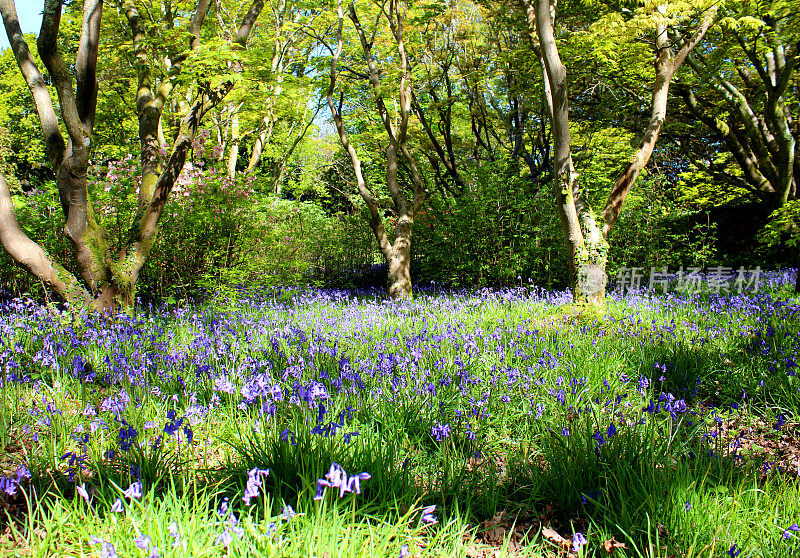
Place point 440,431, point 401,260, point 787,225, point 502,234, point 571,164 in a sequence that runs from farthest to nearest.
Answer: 1. point 502,234
2. point 401,260
3. point 787,225
4. point 571,164
5. point 440,431

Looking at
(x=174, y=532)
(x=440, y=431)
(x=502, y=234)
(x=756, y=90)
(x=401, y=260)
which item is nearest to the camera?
(x=174, y=532)

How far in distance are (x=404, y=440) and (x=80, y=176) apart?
16.2 ft

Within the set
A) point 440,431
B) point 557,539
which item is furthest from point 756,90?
point 557,539

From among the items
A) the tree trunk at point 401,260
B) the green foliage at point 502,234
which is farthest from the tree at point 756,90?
the tree trunk at point 401,260

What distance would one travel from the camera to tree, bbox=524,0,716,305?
5.84 m

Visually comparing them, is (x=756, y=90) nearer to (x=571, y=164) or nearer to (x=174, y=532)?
(x=571, y=164)

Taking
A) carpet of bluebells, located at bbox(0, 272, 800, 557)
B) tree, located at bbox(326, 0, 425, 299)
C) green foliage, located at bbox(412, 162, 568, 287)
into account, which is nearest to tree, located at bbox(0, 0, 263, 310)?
Result: carpet of bluebells, located at bbox(0, 272, 800, 557)

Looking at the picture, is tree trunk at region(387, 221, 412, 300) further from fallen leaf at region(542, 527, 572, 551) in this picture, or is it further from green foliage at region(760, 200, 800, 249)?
fallen leaf at region(542, 527, 572, 551)

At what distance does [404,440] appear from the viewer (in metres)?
2.54

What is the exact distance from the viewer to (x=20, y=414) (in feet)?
8.61

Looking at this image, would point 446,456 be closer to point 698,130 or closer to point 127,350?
point 127,350

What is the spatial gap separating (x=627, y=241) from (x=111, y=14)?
10.9 meters

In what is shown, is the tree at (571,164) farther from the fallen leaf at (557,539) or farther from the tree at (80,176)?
the fallen leaf at (557,539)

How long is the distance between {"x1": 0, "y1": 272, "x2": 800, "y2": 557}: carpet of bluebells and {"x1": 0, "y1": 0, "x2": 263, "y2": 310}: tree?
63 centimetres
